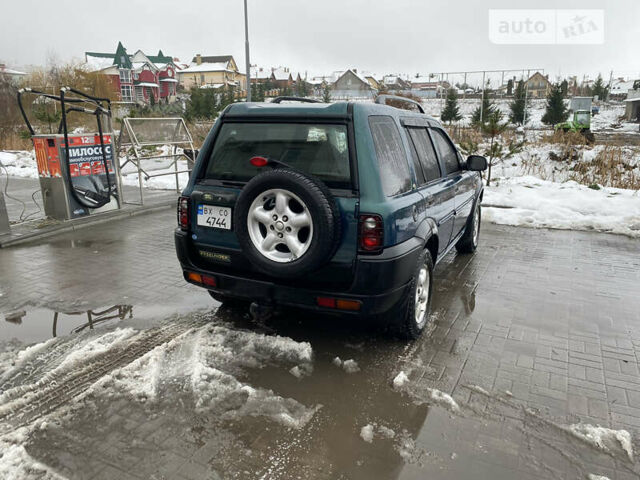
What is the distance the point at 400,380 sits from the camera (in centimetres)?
336

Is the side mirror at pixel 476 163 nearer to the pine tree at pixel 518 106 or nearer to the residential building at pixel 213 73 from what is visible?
the pine tree at pixel 518 106

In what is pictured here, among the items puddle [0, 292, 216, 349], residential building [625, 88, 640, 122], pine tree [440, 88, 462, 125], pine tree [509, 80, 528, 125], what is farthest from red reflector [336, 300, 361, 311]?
residential building [625, 88, 640, 122]

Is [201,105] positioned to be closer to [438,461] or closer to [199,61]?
[438,461]

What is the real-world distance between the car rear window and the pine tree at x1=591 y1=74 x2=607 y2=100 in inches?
2434

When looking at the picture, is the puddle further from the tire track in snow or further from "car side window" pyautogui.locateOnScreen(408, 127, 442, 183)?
"car side window" pyautogui.locateOnScreen(408, 127, 442, 183)

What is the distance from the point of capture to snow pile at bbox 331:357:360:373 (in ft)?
11.6

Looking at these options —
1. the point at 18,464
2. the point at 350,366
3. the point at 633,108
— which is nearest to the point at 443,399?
the point at 350,366

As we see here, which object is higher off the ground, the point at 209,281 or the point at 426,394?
the point at 209,281

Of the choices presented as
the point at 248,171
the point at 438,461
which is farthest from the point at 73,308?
the point at 438,461

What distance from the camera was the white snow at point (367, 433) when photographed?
278cm

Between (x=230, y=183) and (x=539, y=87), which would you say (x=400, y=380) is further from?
(x=539, y=87)

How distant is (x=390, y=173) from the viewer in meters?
3.51

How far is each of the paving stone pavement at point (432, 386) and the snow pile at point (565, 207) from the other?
9.01 feet

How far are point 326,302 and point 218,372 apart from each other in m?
0.93
